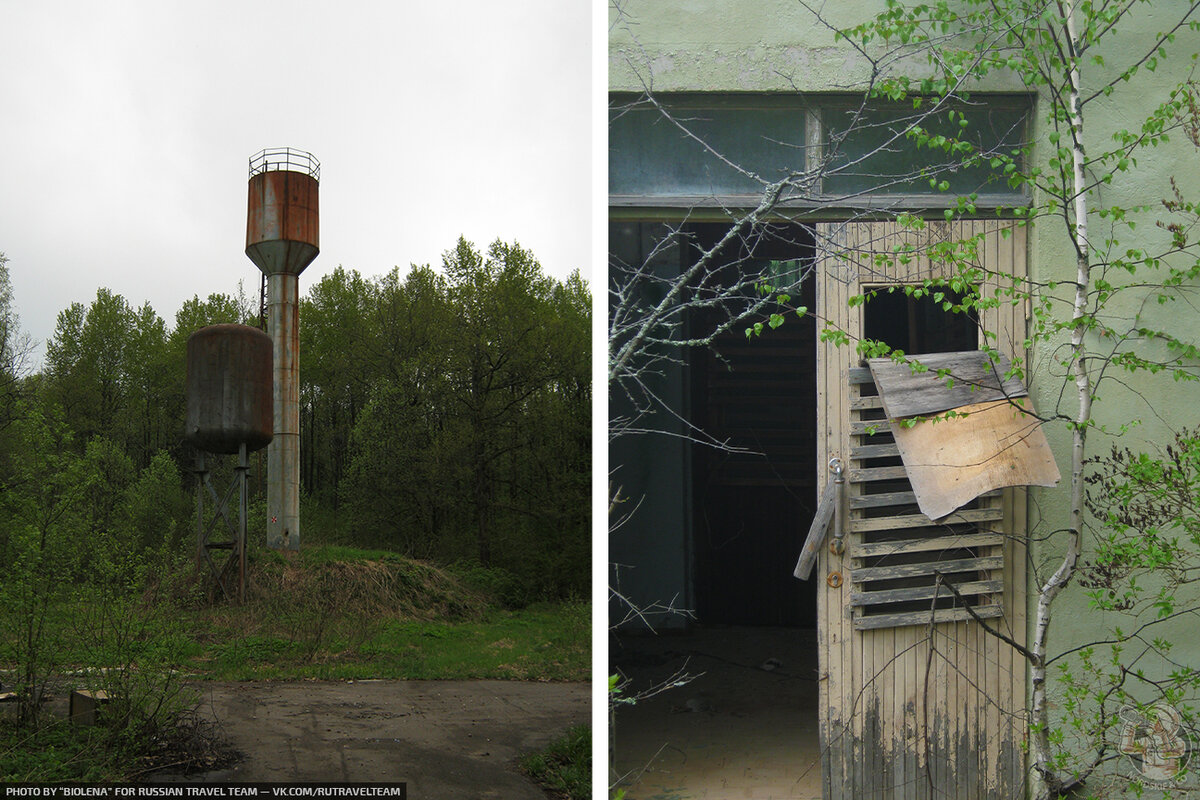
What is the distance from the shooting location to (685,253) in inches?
238

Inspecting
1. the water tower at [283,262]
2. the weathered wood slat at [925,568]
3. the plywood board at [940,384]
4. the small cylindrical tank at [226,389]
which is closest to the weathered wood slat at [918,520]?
the weathered wood slat at [925,568]

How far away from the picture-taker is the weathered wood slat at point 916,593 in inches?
117

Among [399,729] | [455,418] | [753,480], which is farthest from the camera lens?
[455,418]

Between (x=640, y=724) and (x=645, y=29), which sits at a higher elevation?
(x=645, y=29)

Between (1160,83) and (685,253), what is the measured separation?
3.35 meters

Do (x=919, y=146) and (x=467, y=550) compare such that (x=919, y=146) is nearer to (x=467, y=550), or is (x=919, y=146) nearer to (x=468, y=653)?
(x=468, y=653)

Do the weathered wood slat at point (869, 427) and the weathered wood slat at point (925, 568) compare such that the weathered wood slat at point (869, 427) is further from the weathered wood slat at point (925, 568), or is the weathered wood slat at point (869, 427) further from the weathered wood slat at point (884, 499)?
the weathered wood slat at point (925, 568)

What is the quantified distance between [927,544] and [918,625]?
31 cm

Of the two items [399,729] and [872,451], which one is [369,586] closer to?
[399,729]

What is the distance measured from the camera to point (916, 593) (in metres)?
3.03

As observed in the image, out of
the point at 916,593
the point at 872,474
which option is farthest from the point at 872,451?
the point at 916,593

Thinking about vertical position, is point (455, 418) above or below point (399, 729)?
above

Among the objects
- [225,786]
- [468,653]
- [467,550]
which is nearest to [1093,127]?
[225,786]

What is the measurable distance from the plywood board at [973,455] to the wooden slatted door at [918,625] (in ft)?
0.47
